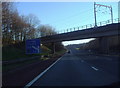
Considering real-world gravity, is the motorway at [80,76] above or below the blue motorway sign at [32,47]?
below

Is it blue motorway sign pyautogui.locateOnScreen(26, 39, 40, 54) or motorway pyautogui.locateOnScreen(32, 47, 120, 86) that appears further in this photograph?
blue motorway sign pyautogui.locateOnScreen(26, 39, 40, 54)

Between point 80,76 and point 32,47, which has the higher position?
point 32,47

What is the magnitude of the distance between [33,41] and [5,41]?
91.4 ft

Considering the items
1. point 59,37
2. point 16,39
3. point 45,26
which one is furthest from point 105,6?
point 45,26

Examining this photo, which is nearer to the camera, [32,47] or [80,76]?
[80,76]

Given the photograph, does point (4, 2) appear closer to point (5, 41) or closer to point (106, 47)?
point (5, 41)

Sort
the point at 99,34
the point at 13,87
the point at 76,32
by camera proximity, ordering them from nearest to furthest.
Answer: the point at 13,87 < the point at 99,34 < the point at 76,32

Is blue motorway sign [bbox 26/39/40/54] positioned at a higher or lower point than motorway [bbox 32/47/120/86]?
higher

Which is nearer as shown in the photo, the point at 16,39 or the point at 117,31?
the point at 117,31

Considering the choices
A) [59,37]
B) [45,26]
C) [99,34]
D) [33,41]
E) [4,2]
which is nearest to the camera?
[33,41]

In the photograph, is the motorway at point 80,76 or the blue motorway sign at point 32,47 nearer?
the motorway at point 80,76

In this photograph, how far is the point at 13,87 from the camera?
9.45 metres

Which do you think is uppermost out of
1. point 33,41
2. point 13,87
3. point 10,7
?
point 10,7

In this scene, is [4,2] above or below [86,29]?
above
